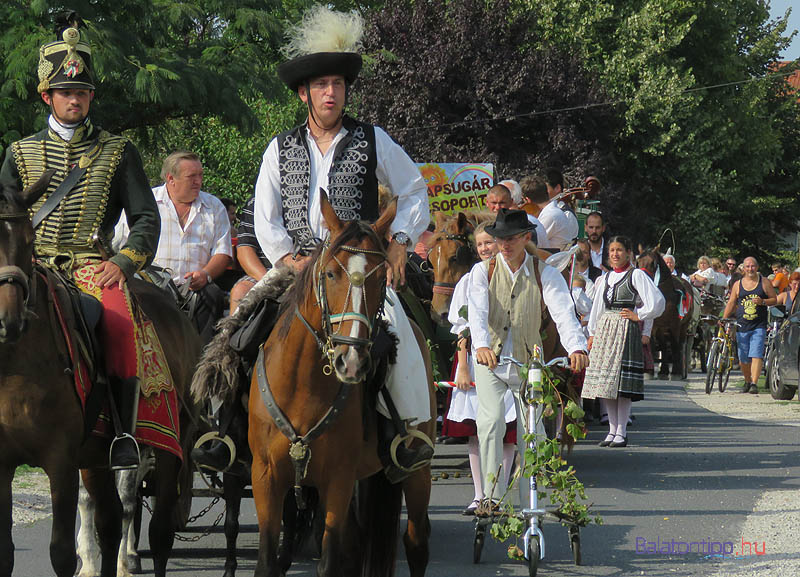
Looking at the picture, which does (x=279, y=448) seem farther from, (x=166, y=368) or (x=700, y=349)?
(x=700, y=349)

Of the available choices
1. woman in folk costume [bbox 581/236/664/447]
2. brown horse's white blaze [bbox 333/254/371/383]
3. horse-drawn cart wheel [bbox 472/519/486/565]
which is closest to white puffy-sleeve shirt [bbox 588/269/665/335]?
woman in folk costume [bbox 581/236/664/447]

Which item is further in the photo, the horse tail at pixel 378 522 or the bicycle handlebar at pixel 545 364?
the bicycle handlebar at pixel 545 364

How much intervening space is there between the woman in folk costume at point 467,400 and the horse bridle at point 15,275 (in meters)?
3.83

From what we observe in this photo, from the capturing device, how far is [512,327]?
8883mm

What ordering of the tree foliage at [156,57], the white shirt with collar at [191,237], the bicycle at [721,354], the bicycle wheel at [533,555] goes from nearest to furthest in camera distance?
the bicycle wheel at [533,555] → the white shirt with collar at [191,237] → the tree foliage at [156,57] → the bicycle at [721,354]

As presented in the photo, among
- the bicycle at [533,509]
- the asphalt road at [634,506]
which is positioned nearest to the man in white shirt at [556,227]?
the asphalt road at [634,506]

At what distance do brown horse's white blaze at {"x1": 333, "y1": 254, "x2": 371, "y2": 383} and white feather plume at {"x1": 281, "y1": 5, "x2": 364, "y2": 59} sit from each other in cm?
179

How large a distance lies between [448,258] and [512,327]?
8.34 ft

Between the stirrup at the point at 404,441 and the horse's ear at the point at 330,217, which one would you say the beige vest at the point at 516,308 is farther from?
the horse's ear at the point at 330,217

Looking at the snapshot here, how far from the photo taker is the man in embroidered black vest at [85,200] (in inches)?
265

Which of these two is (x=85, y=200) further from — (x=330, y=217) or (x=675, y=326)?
(x=675, y=326)

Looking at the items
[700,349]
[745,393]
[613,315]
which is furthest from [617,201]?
[613,315]

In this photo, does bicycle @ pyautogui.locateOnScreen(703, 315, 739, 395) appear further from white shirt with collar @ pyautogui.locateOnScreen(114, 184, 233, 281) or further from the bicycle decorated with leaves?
the bicycle decorated with leaves

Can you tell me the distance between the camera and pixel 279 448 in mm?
6215
